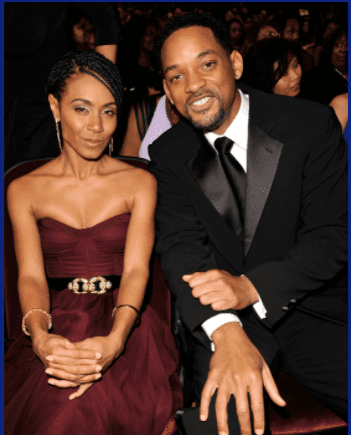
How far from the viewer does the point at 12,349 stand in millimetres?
1691

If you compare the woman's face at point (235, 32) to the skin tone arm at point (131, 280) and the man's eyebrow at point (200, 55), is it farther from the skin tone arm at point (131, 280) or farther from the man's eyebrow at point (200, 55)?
the skin tone arm at point (131, 280)

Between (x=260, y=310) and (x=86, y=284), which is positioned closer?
(x=260, y=310)

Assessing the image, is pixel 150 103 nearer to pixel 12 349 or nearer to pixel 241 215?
pixel 241 215

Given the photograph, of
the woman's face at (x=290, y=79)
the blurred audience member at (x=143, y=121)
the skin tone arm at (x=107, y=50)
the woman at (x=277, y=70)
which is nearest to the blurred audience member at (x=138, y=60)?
the blurred audience member at (x=143, y=121)

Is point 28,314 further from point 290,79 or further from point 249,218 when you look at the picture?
point 290,79

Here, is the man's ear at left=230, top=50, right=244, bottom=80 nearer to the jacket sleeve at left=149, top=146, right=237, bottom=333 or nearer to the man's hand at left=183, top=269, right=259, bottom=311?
the jacket sleeve at left=149, top=146, right=237, bottom=333

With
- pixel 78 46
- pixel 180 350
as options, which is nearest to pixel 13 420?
pixel 180 350

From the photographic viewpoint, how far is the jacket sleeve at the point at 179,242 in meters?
1.58

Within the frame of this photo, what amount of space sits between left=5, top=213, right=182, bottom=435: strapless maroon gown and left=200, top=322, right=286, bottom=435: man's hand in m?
0.24

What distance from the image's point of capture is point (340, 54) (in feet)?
13.6

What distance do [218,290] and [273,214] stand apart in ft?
1.47

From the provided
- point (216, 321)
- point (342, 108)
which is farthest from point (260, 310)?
point (342, 108)

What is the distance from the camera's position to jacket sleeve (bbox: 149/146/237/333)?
158 centimetres

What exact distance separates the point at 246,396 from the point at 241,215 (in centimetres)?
77
